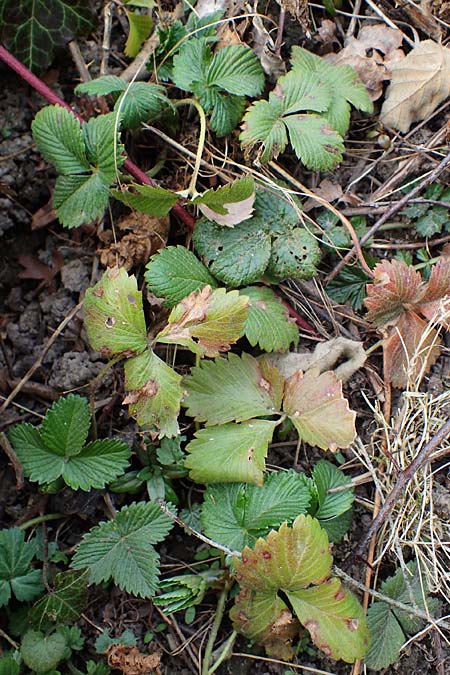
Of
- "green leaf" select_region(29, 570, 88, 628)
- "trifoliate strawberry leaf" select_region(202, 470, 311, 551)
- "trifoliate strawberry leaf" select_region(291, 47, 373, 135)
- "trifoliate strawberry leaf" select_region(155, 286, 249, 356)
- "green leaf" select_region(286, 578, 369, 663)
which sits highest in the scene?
"trifoliate strawberry leaf" select_region(291, 47, 373, 135)

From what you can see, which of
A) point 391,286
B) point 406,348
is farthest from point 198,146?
point 406,348

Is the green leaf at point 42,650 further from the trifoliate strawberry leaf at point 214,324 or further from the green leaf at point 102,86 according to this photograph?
the green leaf at point 102,86

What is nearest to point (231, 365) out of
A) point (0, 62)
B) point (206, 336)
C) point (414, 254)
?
point (206, 336)

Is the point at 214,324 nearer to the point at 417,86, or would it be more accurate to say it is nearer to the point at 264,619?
the point at 264,619

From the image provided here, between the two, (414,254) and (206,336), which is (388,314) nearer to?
(414,254)

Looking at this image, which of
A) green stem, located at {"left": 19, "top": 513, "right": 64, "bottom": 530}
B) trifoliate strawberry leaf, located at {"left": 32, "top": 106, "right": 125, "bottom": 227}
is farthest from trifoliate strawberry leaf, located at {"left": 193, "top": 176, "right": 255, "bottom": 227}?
green stem, located at {"left": 19, "top": 513, "right": 64, "bottom": 530}

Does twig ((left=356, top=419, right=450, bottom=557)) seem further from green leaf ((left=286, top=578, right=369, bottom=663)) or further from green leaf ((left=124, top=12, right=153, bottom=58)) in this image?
green leaf ((left=124, top=12, right=153, bottom=58))

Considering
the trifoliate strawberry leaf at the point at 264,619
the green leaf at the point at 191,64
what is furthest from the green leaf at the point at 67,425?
the green leaf at the point at 191,64

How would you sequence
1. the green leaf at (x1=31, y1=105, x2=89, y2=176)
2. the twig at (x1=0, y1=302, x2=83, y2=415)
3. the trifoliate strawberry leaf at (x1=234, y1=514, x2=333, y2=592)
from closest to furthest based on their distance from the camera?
the trifoliate strawberry leaf at (x1=234, y1=514, x2=333, y2=592)
the green leaf at (x1=31, y1=105, x2=89, y2=176)
the twig at (x1=0, y1=302, x2=83, y2=415)
